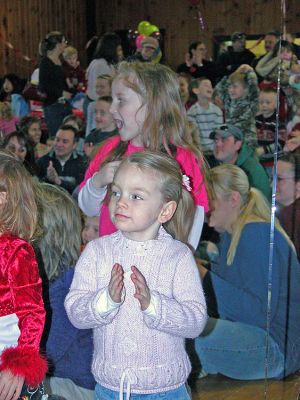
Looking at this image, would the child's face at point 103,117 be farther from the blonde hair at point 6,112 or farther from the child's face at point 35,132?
the blonde hair at point 6,112

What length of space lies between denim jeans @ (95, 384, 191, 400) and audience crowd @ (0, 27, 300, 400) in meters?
0.01

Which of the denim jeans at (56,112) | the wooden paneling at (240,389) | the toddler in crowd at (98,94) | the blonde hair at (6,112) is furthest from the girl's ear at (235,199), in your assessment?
the blonde hair at (6,112)

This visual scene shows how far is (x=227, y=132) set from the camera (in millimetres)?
3338

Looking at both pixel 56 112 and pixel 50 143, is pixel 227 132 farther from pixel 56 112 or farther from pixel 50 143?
pixel 56 112

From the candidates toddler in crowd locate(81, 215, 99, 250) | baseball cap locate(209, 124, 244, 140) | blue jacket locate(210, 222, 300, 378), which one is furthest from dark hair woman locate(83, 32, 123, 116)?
blue jacket locate(210, 222, 300, 378)

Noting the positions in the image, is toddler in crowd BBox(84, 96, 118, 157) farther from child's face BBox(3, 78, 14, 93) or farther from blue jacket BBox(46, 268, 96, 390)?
blue jacket BBox(46, 268, 96, 390)

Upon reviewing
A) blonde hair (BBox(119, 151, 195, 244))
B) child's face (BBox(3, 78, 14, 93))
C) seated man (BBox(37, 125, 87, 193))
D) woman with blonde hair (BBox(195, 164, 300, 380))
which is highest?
child's face (BBox(3, 78, 14, 93))

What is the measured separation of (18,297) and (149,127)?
1.91 feet

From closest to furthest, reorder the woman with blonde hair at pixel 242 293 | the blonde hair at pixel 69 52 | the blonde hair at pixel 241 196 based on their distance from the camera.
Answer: the woman with blonde hair at pixel 242 293
the blonde hair at pixel 241 196
the blonde hair at pixel 69 52

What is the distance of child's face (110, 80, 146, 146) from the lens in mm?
1732

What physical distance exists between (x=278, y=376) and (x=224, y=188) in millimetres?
747

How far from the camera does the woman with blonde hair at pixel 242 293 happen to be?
2271 mm

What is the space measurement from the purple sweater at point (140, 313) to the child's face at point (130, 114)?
1.45 feet

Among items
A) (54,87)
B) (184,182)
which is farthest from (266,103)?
(184,182)
